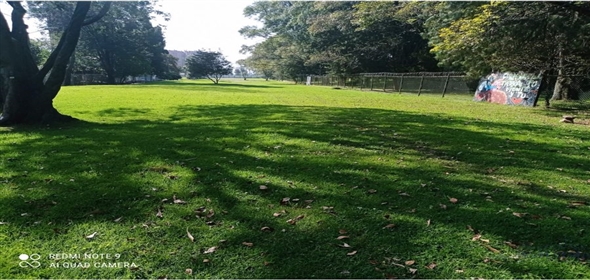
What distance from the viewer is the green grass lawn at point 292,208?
115 inches

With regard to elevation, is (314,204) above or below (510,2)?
below

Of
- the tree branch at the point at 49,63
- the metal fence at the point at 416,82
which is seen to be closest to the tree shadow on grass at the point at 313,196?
the tree branch at the point at 49,63

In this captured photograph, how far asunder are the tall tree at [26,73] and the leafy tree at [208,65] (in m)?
44.9

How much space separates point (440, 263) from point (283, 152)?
12.2 feet

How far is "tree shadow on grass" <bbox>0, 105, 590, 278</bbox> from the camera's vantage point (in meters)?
3.02

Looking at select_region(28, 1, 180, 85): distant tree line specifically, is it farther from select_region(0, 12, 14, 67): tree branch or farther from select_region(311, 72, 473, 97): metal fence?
select_region(0, 12, 14, 67): tree branch

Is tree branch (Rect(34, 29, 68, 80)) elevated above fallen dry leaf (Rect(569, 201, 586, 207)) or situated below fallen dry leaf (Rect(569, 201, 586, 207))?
above

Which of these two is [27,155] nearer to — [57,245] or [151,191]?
[151,191]

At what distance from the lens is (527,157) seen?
613cm

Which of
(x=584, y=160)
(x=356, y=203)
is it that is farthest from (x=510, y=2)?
(x=356, y=203)

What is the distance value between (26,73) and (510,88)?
1871 cm

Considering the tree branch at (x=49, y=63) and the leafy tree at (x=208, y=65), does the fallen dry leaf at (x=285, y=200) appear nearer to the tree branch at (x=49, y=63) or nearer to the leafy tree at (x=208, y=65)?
the tree branch at (x=49, y=63)

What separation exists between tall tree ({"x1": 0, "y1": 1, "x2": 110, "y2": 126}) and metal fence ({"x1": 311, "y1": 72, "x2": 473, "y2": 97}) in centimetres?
2154

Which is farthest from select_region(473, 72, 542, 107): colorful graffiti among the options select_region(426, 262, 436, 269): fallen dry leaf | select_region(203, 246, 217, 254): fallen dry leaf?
select_region(203, 246, 217, 254): fallen dry leaf
